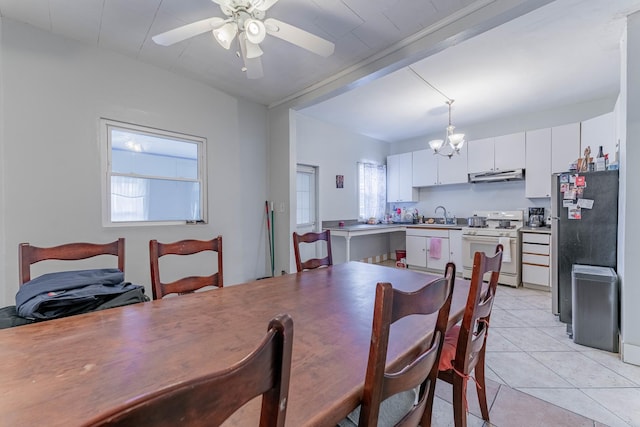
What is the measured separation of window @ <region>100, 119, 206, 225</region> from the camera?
2.67m

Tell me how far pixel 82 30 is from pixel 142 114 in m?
0.73

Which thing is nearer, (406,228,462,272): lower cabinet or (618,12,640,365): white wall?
(618,12,640,365): white wall

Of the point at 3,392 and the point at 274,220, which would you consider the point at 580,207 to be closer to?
the point at 274,220

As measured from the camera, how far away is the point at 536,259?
3.73 m

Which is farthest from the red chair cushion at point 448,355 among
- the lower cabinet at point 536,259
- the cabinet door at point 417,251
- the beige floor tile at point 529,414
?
the cabinet door at point 417,251

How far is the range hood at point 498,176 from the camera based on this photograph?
425 centimetres

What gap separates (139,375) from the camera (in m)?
0.74

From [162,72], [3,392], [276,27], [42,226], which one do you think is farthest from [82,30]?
[3,392]

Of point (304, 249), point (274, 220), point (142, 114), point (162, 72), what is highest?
point (162, 72)

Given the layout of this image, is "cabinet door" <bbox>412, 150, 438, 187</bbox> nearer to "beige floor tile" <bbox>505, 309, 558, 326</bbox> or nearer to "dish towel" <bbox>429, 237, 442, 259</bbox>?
"dish towel" <bbox>429, 237, 442, 259</bbox>

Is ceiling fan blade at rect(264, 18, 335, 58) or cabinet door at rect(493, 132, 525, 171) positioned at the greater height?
ceiling fan blade at rect(264, 18, 335, 58)

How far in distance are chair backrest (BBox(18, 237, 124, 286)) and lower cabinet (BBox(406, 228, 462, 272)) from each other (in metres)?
4.43

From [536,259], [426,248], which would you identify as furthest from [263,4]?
[426,248]

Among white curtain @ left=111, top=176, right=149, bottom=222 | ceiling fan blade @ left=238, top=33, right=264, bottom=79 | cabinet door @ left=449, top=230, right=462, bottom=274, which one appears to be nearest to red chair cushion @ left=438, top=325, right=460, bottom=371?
ceiling fan blade @ left=238, top=33, right=264, bottom=79
